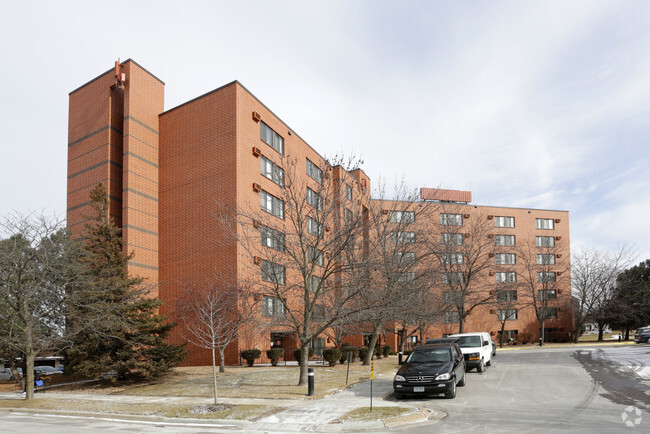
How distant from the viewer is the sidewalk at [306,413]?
1241cm

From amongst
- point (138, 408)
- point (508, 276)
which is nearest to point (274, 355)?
point (138, 408)

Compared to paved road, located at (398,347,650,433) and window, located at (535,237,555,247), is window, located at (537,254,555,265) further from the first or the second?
paved road, located at (398,347,650,433)

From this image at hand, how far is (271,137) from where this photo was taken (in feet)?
117

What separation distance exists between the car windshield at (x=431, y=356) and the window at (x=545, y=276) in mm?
46685

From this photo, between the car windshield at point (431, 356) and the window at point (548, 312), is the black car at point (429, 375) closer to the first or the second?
the car windshield at point (431, 356)

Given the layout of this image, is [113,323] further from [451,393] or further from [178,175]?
[451,393]

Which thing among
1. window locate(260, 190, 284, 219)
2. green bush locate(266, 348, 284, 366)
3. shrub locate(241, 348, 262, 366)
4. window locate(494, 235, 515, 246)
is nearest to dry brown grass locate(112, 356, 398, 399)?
shrub locate(241, 348, 262, 366)

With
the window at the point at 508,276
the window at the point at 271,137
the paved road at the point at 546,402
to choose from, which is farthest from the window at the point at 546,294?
the window at the point at 271,137

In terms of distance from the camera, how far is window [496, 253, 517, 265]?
208 ft

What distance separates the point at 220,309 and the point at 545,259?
48599mm

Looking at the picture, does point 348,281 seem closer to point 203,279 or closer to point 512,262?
point 203,279

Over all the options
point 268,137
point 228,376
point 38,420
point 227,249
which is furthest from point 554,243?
point 38,420

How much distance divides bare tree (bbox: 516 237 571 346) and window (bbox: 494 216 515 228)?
3029 mm

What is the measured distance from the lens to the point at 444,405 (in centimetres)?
1477
